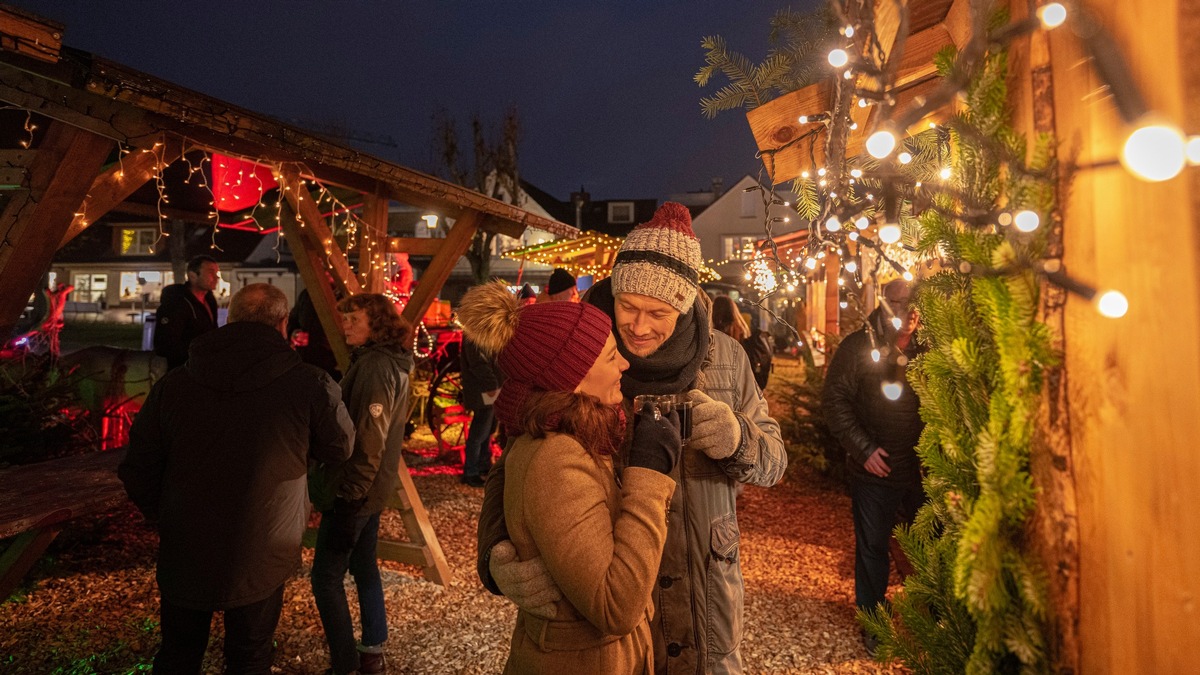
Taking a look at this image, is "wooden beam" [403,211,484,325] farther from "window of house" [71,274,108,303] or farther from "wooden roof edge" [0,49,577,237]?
"window of house" [71,274,108,303]

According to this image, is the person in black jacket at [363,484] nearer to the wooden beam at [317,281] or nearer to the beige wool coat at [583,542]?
the wooden beam at [317,281]

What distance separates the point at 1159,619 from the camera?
0.85 metres

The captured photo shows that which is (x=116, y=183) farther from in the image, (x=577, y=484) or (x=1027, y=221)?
(x=1027, y=221)

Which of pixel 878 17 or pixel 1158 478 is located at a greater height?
pixel 878 17

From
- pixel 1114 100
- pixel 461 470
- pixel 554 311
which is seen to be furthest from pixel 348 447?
pixel 461 470

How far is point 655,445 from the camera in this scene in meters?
1.59

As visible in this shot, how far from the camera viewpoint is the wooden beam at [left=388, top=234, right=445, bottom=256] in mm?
5156

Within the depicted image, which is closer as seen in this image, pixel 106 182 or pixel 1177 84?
pixel 1177 84

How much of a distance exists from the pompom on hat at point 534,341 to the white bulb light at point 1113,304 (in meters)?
1.04

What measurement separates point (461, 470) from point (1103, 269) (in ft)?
24.3

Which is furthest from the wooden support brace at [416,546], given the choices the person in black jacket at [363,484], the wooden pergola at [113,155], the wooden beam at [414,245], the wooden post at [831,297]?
the wooden post at [831,297]

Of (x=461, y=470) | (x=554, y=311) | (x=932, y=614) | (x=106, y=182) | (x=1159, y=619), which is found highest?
(x=106, y=182)

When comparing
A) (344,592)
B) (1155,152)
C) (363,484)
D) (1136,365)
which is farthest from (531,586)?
(344,592)

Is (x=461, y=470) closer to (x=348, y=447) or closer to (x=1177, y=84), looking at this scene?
(x=348, y=447)
